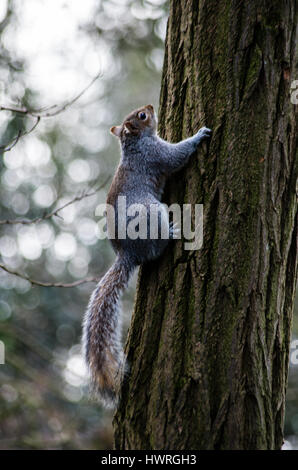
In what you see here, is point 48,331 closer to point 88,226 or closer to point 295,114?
point 88,226

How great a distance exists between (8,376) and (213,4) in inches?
182

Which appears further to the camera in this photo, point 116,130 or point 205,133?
point 116,130

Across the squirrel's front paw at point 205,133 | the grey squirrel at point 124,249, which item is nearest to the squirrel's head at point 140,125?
the grey squirrel at point 124,249

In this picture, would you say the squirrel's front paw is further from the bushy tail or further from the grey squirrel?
the bushy tail

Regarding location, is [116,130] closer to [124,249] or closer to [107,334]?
[124,249]

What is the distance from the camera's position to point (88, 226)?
7.25 m

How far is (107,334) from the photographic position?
6.29 feet

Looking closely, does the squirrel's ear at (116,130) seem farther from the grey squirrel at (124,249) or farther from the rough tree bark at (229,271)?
the rough tree bark at (229,271)

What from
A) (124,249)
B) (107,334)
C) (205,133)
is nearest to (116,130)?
(124,249)

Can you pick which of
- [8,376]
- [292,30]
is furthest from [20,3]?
[8,376]

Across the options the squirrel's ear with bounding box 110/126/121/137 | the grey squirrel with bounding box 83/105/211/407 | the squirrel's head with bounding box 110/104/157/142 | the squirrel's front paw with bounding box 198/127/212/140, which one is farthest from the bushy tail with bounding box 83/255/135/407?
the squirrel's ear with bounding box 110/126/121/137

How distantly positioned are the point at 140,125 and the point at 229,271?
4.85 feet

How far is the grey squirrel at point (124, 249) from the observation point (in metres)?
1.75

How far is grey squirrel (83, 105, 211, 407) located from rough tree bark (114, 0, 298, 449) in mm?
93
